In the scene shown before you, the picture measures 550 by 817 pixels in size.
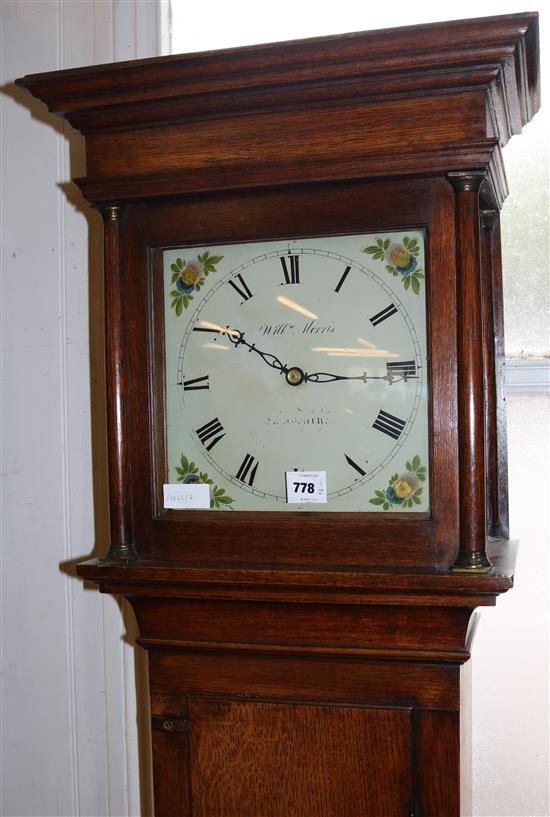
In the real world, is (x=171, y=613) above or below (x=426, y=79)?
below

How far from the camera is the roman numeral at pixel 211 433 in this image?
1220mm

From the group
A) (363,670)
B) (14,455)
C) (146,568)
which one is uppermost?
(14,455)

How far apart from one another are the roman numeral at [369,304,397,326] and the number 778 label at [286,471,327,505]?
0.20 metres

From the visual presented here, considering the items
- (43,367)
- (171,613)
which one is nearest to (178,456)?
(171,613)

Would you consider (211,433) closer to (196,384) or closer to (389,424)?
(196,384)

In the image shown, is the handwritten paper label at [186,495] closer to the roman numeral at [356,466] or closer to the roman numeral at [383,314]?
the roman numeral at [356,466]

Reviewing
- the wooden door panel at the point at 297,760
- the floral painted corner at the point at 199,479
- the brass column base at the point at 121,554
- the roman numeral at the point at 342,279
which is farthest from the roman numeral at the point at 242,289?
the wooden door panel at the point at 297,760

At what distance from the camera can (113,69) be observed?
1.15 m

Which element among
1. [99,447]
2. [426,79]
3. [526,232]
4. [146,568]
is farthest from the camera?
[99,447]

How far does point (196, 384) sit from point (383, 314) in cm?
26

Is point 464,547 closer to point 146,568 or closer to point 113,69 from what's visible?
point 146,568

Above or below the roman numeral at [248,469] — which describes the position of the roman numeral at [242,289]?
above

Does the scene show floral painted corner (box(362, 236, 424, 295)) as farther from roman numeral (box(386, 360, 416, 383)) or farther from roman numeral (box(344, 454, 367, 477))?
roman numeral (box(344, 454, 367, 477))

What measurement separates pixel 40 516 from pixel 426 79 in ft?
3.21
